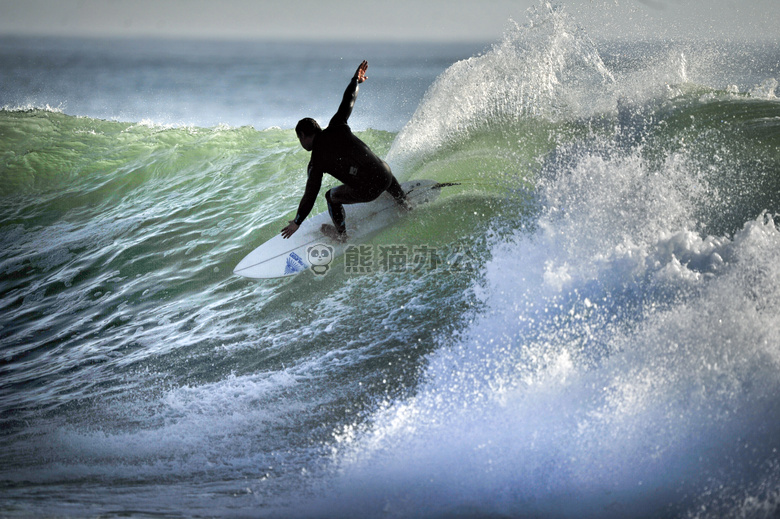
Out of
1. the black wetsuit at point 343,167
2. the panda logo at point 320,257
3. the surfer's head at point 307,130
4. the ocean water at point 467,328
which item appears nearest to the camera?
the ocean water at point 467,328

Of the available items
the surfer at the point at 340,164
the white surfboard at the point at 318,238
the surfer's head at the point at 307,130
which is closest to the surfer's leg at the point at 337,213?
the surfer at the point at 340,164

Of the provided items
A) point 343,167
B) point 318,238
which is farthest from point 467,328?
point 318,238

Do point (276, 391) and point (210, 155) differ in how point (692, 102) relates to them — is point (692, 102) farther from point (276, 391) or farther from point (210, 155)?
point (210, 155)

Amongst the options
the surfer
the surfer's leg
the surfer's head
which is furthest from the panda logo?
the surfer's head

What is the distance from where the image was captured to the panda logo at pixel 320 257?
4.43 m

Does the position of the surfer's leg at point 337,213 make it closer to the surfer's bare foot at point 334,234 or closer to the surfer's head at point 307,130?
the surfer's bare foot at point 334,234

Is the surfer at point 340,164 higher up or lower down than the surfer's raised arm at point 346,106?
lower down

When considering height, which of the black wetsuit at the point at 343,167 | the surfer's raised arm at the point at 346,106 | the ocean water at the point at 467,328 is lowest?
the ocean water at the point at 467,328

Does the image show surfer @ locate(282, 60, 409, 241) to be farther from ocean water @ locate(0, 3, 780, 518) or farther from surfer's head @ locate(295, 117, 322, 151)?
ocean water @ locate(0, 3, 780, 518)

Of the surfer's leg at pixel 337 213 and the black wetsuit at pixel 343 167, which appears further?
the surfer's leg at pixel 337 213

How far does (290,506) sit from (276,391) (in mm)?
859

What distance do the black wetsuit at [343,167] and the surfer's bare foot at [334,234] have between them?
8.3 inches

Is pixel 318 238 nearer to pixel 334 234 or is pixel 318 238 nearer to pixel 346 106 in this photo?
pixel 334 234

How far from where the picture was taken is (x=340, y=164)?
391cm
